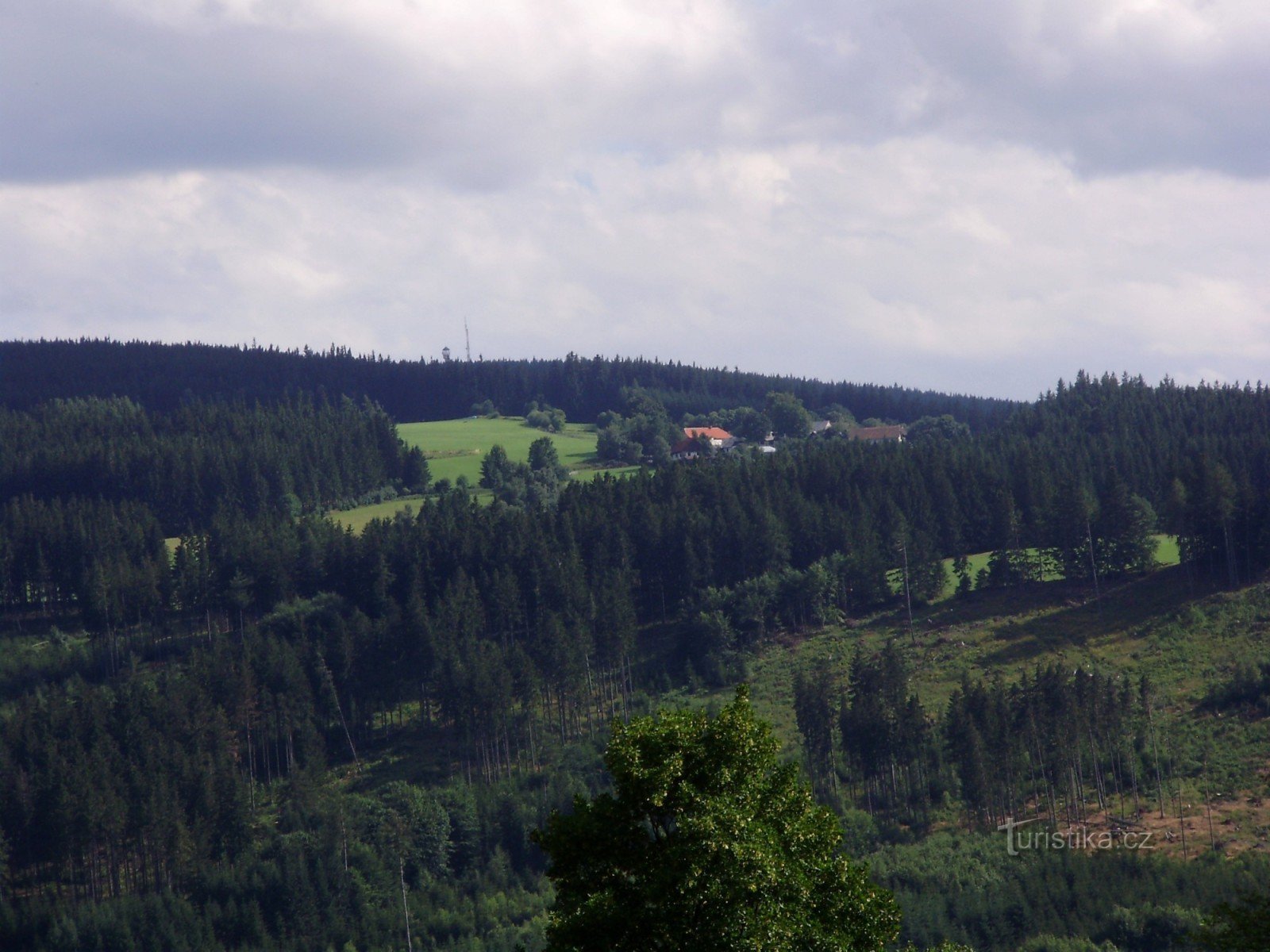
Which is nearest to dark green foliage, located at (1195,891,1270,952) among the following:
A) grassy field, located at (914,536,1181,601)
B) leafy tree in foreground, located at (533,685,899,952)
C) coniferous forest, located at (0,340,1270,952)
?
leafy tree in foreground, located at (533,685,899,952)

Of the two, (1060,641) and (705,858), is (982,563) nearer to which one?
(1060,641)

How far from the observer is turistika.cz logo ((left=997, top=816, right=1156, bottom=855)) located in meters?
84.4

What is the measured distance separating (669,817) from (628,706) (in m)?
96.2

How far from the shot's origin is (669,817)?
27.2m

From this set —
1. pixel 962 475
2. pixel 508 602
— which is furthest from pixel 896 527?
pixel 508 602

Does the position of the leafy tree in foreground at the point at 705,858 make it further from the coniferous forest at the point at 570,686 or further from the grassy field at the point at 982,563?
the grassy field at the point at 982,563

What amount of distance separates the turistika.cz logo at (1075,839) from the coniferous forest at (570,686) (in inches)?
70.1

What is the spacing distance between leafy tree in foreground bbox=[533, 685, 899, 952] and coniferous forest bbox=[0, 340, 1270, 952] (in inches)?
1884

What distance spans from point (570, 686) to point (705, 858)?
97187 millimetres

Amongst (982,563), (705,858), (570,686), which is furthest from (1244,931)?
(982,563)

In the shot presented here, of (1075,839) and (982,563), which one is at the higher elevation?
(982,563)

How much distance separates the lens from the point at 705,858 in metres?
25.5

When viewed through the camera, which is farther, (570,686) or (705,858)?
(570,686)

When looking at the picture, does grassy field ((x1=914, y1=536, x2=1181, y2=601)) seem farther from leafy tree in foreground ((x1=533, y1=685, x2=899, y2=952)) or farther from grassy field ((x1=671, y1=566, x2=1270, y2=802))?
A: leafy tree in foreground ((x1=533, y1=685, x2=899, y2=952))
